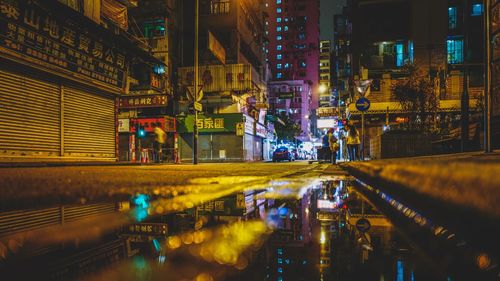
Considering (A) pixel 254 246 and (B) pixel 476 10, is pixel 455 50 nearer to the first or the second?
(B) pixel 476 10

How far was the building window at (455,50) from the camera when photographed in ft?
97.7

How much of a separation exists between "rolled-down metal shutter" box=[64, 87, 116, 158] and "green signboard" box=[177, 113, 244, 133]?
1461 cm

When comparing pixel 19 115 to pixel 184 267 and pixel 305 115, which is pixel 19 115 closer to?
pixel 184 267

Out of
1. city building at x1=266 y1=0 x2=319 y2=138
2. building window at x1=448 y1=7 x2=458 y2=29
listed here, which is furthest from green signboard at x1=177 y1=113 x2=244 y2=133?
city building at x1=266 y1=0 x2=319 y2=138

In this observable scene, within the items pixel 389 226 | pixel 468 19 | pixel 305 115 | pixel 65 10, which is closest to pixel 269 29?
pixel 305 115

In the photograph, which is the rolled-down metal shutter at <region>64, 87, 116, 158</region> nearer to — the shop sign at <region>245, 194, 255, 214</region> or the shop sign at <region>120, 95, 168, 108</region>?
the shop sign at <region>120, 95, 168, 108</region>

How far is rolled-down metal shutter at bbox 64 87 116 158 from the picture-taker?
13555 mm

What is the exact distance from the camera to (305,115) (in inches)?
3585

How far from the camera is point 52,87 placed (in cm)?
1271

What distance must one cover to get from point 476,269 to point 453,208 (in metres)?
0.46

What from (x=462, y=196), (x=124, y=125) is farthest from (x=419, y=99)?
(x=124, y=125)

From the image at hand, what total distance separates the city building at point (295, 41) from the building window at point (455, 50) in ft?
266

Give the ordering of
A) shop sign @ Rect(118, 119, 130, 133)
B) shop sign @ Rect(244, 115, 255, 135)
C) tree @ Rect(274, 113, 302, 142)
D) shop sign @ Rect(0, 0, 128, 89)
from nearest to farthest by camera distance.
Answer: shop sign @ Rect(0, 0, 128, 89), shop sign @ Rect(118, 119, 130, 133), shop sign @ Rect(244, 115, 255, 135), tree @ Rect(274, 113, 302, 142)

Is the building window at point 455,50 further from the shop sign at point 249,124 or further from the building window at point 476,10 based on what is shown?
the shop sign at point 249,124
